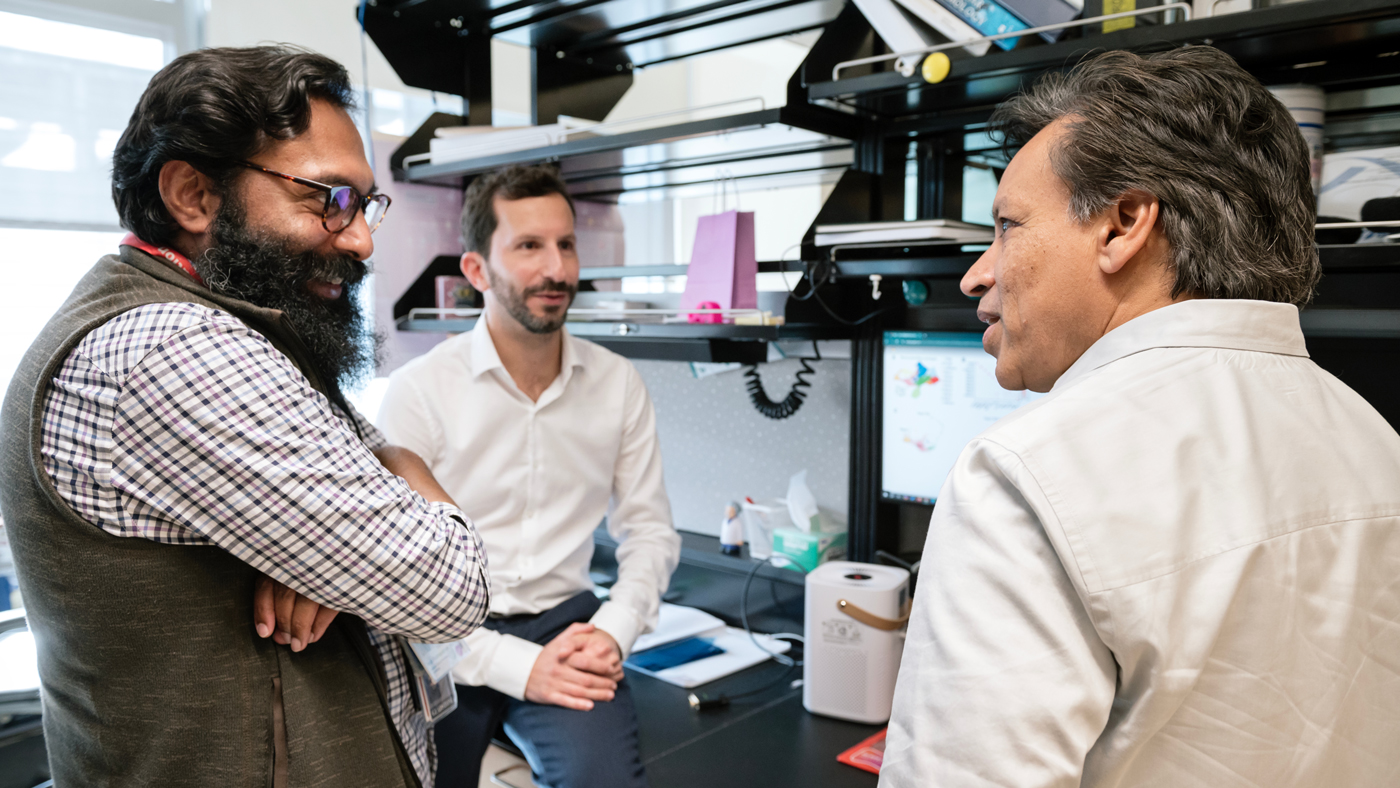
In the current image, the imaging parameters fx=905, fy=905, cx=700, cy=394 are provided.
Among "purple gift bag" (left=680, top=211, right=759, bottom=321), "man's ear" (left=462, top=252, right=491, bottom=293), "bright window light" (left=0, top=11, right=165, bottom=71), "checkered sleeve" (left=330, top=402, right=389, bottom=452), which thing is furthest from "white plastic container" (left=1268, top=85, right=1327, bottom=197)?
"bright window light" (left=0, top=11, right=165, bottom=71)

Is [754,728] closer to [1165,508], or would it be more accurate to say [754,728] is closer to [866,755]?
[866,755]

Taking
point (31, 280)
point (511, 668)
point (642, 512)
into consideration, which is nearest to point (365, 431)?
point (511, 668)

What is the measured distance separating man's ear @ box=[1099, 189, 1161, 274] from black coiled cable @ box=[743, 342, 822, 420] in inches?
43.7

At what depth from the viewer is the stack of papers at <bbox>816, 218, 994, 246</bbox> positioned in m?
1.30

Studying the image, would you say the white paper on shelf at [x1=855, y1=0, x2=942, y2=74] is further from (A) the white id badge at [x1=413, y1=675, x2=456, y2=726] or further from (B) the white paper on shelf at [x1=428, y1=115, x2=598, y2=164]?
(A) the white id badge at [x1=413, y1=675, x2=456, y2=726]

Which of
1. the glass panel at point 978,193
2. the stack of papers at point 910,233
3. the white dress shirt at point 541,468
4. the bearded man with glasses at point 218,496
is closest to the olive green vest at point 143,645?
the bearded man with glasses at point 218,496

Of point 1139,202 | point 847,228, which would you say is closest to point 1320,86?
point 847,228

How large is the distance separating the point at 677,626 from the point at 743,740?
0.50 meters

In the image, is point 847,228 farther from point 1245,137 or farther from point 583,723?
point 583,723

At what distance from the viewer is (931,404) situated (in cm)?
162

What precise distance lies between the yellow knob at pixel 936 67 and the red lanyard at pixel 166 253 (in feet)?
3.09

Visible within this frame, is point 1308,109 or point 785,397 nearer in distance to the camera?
point 1308,109

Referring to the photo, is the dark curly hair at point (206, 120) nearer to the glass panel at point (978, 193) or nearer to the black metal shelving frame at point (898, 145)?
the black metal shelving frame at point (898, 145)

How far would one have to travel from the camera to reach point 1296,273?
73 cm
